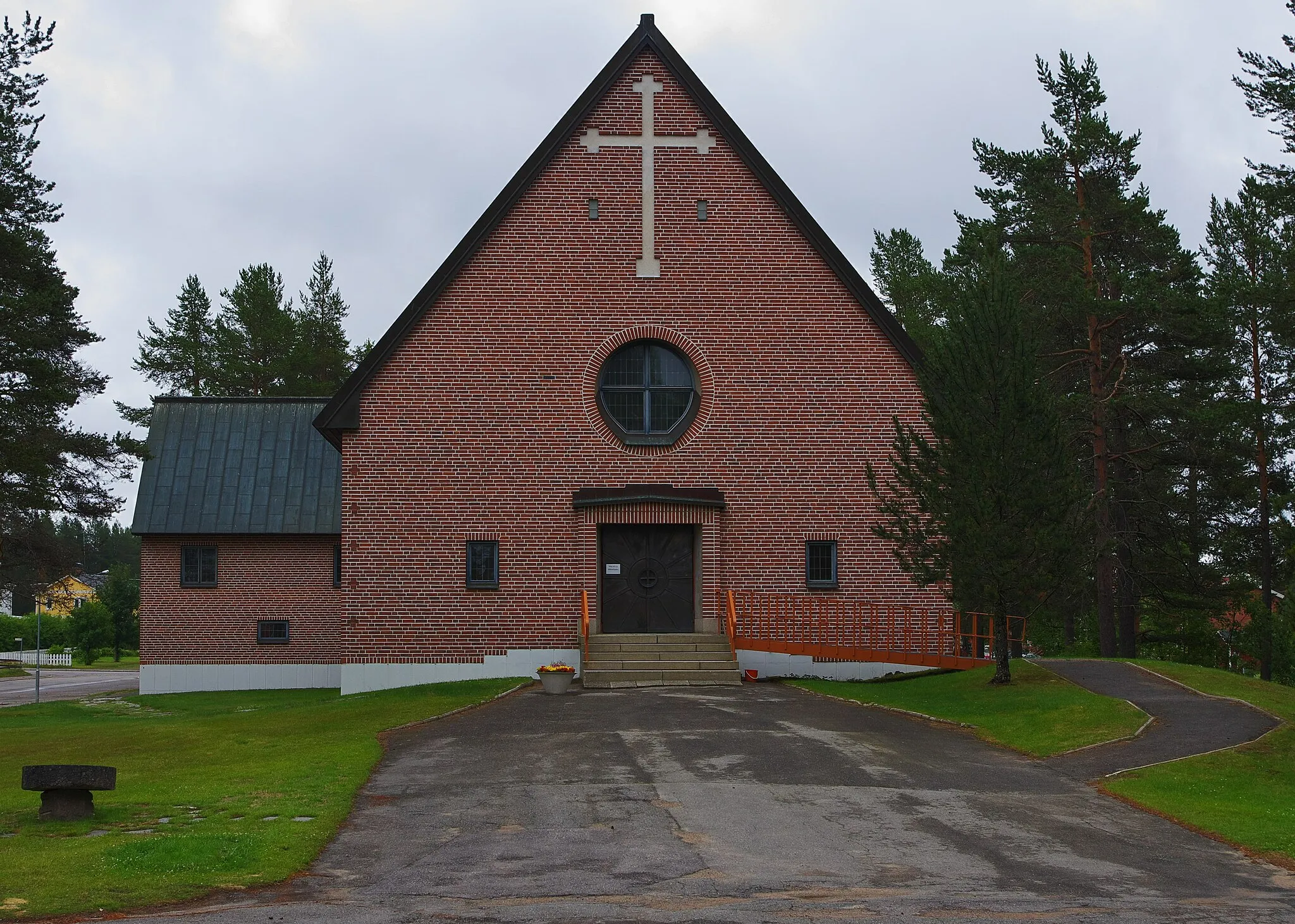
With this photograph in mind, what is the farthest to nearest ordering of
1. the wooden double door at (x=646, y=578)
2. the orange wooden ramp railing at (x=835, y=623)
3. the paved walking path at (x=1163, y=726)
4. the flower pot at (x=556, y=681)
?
the wooden double door at (x=646, y=578), the orange wooden ramp railing at (x=835, y=623), the flower pot at (x=556, y=681), the paved walking path at (x=1163, y=726)

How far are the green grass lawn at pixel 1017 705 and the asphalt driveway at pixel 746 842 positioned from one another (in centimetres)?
88

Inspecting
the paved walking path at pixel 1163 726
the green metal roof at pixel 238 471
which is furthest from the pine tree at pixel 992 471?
the green metal roof at pixel 238 471

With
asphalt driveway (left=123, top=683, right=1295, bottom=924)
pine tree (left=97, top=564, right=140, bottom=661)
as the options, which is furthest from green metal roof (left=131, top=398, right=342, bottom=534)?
pine tree (left=97, top=564, right=140, bottom=661)

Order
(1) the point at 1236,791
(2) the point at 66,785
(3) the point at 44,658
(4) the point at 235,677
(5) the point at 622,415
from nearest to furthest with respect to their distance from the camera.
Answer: (2) the point at 66,785, (1) the point at 1236,791, (5) the point at 622,415, (4) the point at 235,677, (3) the point at 44,658

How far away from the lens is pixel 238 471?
110ft

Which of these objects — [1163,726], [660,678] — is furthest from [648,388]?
[1163,726]

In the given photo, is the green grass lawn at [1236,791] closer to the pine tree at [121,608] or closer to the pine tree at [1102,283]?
the pine tree at [1102,283]

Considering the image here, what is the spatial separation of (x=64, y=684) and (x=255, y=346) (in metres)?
20.6

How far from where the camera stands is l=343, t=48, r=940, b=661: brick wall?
955 inches

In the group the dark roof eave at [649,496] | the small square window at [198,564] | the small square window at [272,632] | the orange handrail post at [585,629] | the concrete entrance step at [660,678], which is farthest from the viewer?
the small square window at [198,564]

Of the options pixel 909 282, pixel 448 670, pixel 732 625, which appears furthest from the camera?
pixel 909 282

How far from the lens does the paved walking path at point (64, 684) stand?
35.7 m

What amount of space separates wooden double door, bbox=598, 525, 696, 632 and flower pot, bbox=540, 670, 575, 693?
3.36m

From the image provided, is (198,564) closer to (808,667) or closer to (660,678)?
(660,678)
